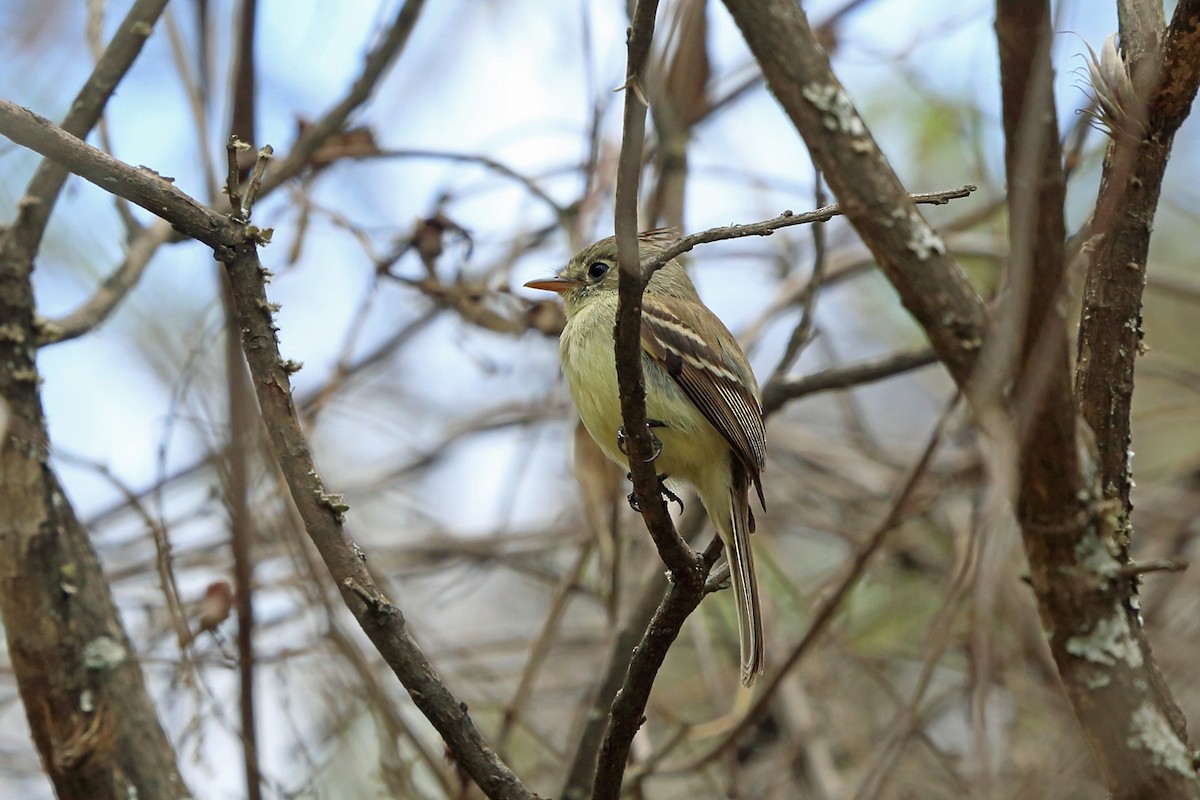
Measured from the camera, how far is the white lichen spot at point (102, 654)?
280cm

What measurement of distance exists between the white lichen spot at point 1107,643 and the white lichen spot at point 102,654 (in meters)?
2.14

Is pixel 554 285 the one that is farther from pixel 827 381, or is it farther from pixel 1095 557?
pixel 1095 557

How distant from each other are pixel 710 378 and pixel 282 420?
62.1 inches

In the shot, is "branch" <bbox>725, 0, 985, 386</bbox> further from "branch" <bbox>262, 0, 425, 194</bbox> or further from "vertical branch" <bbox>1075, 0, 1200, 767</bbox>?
"branch" <bbox>262, 0, 425, 194</bbox>

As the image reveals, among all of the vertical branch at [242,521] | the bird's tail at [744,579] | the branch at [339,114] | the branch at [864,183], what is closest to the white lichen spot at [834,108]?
the branch at [864,183]

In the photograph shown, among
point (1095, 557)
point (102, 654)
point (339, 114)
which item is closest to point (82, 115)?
point (339, 114)

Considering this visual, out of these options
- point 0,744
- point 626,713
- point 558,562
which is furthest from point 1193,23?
point 0,744

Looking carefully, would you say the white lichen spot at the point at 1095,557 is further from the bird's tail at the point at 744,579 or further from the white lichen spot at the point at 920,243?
the bird's tail at the point at 744,579

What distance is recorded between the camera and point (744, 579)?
3.10 metres

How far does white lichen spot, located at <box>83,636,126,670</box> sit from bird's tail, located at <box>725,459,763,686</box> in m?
1.48

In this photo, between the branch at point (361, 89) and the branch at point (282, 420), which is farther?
the branch at point (361, 89)

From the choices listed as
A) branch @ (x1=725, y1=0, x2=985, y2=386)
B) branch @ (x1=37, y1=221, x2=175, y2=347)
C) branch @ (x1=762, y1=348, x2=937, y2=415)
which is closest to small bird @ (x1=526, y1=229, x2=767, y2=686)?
branch @ (x1=762, y1=348, x2=937, y2=415)

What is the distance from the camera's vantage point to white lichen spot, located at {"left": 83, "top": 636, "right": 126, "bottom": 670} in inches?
110

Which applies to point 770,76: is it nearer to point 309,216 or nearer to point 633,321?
point 633,321
